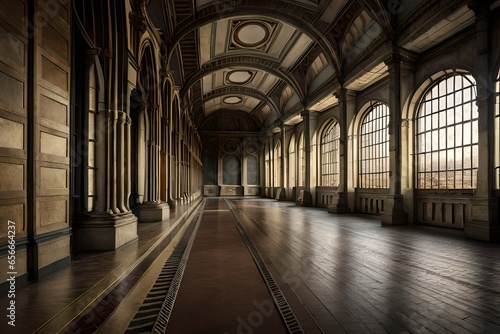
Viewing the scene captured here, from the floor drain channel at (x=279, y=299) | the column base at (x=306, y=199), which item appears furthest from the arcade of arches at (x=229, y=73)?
the floor drain channel at (x=279, y=299)

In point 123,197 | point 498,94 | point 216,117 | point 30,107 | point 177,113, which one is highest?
point 216,117

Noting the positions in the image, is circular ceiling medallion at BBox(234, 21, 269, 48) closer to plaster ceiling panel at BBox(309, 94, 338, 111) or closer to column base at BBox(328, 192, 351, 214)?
plaster ceiling panel at BBox(309, 94, 338, 111)

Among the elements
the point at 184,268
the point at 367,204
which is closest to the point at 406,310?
the point at 184,268

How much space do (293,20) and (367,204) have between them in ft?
28.1

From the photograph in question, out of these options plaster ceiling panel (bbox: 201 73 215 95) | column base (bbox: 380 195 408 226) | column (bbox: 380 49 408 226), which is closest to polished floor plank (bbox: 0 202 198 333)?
column base (bbox: 380 195 408 226)

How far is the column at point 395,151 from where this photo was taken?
9.24m

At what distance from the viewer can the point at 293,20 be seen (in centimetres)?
1238

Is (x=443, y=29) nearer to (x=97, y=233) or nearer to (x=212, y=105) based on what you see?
(x=97, y=233)

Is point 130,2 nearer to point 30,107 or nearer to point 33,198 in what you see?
point 30,107

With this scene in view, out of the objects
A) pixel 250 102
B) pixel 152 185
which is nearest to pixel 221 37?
pixel 152 185

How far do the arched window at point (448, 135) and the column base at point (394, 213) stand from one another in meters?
1.02

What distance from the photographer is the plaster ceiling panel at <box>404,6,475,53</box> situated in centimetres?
741

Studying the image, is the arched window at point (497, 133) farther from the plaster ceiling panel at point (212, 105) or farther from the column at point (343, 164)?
the plaster ceiling panel at point (212, 105)

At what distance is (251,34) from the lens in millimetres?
14672
